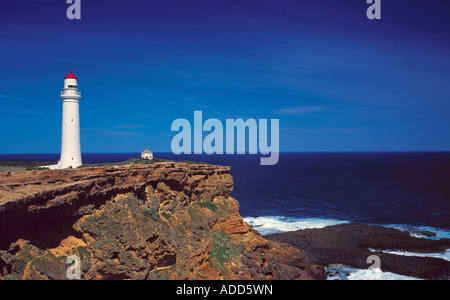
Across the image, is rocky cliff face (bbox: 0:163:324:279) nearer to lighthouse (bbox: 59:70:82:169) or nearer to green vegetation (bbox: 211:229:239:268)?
green vegetation (bbox: 211:229:239:268)

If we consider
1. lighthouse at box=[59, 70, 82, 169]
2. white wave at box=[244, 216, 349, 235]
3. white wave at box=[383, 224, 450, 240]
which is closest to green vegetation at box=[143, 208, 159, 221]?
lighthouse at box=[59, 70, 82, 169]

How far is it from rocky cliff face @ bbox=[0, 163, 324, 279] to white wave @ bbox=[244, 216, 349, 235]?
1773 centimetres

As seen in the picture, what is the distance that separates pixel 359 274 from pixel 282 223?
947 inches

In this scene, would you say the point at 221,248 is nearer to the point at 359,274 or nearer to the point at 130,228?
the point at 130,228

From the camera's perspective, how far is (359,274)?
3925 cm

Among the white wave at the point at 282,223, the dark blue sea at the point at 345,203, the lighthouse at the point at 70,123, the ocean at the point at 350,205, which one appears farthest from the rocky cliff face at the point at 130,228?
the dark blue sea at the point at 345,203

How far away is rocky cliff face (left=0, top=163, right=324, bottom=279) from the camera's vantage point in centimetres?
1947

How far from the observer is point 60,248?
866 inches

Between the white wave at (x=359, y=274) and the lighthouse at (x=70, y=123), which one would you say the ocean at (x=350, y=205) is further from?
the lighthouse at (x=70, y=123)

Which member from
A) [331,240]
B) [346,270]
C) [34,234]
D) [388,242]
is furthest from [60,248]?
[388,242]

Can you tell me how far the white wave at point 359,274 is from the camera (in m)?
37.8

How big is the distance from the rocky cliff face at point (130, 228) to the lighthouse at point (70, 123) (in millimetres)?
9344
